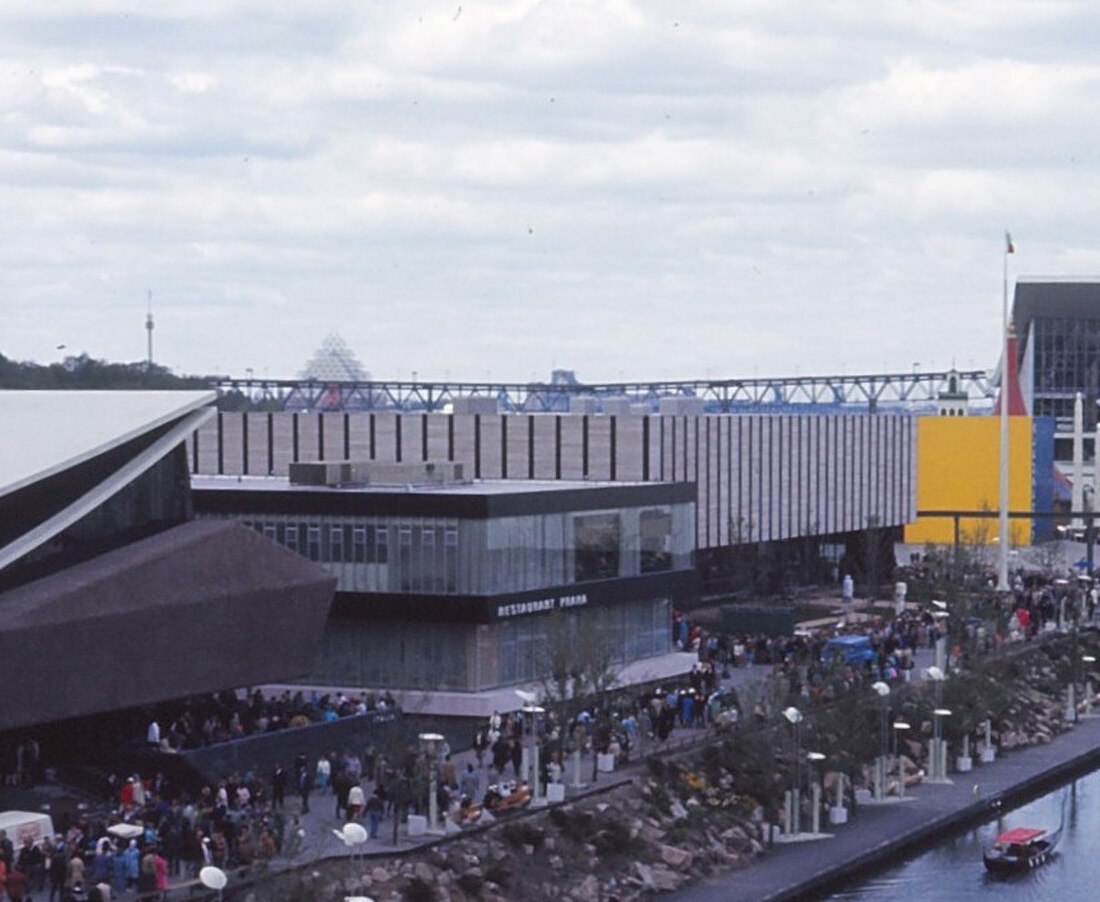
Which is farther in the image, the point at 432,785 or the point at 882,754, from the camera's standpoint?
the point at 882,754

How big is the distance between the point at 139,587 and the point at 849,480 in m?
47.2

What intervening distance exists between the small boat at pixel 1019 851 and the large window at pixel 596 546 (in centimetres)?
1233

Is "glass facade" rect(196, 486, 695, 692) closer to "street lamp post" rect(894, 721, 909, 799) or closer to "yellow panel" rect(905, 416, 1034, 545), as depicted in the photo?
"street lamp post" rect(894, 721, 909, 799)

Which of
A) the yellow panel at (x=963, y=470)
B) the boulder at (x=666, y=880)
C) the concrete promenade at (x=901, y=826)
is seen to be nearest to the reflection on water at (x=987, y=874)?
the concrete promenade at (x=901, y=826)

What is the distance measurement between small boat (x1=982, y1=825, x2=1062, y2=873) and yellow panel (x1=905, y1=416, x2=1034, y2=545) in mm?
57756

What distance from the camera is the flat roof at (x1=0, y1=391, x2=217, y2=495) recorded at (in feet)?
118

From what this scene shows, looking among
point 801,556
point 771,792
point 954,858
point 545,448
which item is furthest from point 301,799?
point 801,556

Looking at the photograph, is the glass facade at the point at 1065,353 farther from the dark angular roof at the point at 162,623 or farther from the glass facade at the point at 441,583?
the dark angular roof at the point at 162,623

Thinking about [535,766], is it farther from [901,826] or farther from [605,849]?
[901,826]

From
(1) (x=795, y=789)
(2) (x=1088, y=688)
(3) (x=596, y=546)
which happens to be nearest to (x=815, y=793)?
(1) (x=795, y=789)

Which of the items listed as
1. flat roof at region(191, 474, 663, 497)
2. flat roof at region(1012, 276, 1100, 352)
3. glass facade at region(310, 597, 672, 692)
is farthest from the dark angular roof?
flat roof at region(1012, 276, 1100, 352)

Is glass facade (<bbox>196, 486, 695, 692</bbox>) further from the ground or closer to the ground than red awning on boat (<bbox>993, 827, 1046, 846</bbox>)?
further from the ground

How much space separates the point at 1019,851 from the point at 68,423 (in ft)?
55.5

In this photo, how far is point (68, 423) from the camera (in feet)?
126
